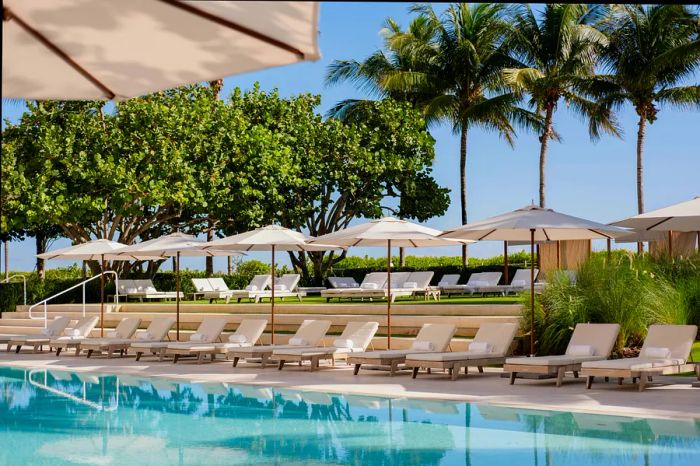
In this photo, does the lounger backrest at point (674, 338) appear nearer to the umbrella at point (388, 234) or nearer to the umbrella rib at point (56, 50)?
the umbrella at point (388, 234)

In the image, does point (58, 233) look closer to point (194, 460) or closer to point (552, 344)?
point (552, 344)

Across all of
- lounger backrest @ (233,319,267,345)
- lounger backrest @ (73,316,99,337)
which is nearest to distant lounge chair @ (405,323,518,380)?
lounger backrest @ (233,319,267,345)

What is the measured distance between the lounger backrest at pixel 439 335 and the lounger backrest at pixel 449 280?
37.5 feet

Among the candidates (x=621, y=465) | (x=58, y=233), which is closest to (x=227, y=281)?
(x=58, y=233)

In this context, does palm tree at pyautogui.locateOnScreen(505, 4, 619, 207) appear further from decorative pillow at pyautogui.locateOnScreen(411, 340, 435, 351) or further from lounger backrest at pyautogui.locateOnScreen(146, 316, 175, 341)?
decorative pillow at pyautogui.locateOnScreen(411, 340, 435, 351)

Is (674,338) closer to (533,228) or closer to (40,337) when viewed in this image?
(533,228)

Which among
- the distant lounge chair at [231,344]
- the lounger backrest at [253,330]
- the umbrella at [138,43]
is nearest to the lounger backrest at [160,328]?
the distant lounge chair at [231,344]

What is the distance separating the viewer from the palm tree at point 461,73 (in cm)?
3634

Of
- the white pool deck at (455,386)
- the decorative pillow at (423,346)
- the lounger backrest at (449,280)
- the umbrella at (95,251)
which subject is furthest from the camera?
the lounger backrest at (449,280)

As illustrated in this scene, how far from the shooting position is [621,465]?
344 inches

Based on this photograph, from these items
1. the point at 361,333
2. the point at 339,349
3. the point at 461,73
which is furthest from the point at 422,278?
the point at 461,73

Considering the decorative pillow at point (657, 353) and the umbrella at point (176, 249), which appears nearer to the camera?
the decorative pillow at point (657, 353)

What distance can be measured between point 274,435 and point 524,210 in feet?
23.3

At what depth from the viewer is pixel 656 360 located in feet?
42.9
